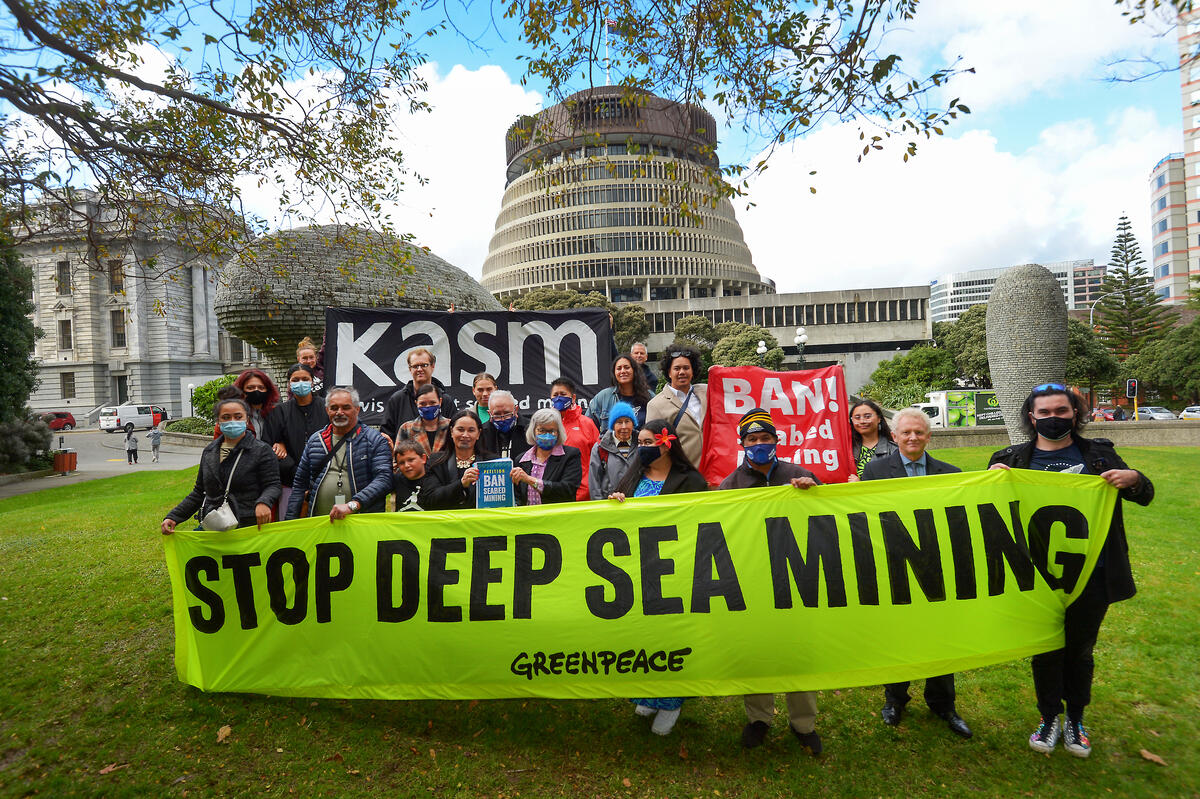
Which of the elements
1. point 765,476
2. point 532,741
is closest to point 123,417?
point 532,741

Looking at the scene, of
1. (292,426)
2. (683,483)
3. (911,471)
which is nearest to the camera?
(911,471)

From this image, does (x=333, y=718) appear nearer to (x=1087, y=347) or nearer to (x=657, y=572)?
(x=657, y=572)

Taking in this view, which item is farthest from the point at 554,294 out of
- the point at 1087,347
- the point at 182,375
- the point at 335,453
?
the point at 335,453

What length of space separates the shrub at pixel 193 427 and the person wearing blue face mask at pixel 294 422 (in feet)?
92.6

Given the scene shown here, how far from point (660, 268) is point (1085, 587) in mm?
87118

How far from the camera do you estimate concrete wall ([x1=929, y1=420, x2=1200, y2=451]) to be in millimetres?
19609

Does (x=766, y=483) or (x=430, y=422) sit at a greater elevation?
(x=430, y=422)

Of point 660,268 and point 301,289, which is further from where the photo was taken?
point 660,268

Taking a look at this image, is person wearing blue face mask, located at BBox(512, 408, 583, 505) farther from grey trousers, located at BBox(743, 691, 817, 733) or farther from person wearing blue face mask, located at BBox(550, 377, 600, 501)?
grey trousers, located at BBox(743, 691, 817, 733)

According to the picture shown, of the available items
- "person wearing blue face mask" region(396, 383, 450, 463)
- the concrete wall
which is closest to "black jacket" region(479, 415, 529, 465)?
"person wearing blue face mask" region(396, 383, 450, 463)

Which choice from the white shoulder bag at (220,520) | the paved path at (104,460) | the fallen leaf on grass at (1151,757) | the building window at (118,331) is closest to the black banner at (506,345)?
the white shoulder bag at (220,520)

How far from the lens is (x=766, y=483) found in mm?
3912

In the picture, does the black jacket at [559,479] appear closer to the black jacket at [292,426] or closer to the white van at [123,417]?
the black jacket at [292,426]

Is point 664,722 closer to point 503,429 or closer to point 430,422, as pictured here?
point 503,429
